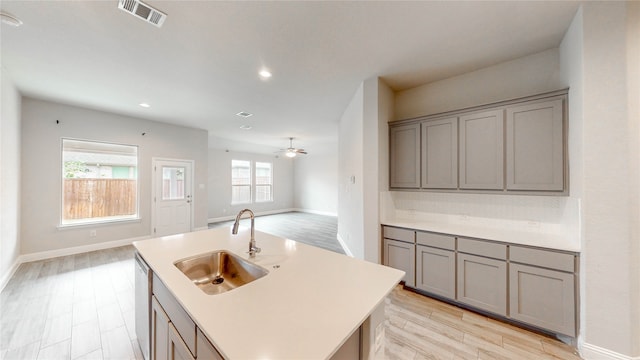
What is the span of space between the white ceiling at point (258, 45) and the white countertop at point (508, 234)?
1.98 meters

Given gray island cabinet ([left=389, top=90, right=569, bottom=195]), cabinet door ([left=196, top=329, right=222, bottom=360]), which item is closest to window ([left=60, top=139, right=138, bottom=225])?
cabinet door ([left=196, top=329, right=222, bottom=360])

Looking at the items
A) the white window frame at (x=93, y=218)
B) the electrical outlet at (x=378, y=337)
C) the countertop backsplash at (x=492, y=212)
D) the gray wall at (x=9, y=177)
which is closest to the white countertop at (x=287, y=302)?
the electrical outlet at (x=378, y=337)

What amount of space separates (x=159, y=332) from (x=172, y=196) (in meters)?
5.21

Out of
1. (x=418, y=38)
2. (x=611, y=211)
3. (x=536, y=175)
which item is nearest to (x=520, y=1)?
(x=418, y=38)

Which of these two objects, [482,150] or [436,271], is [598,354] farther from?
[482,150]

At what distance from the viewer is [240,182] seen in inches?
355

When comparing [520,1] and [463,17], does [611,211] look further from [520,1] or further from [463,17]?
[463,17]

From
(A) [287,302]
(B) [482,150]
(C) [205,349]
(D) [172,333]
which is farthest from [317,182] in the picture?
(C) [205,349]

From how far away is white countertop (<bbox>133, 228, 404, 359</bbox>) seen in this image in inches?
31.1

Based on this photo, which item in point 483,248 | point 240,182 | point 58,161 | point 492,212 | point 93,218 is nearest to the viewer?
point 483,248

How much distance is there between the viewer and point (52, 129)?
4203 mm

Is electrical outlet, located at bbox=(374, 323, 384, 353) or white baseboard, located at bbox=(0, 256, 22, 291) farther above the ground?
electrical outlet, located at bbox=(374, 323, 384, 353)

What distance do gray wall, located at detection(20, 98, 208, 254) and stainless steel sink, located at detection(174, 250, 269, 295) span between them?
4648mm

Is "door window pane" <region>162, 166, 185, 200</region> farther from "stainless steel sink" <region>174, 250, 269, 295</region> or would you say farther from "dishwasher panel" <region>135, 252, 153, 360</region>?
"stainless steel sink" <region>174, 250, 269, 295</region>
